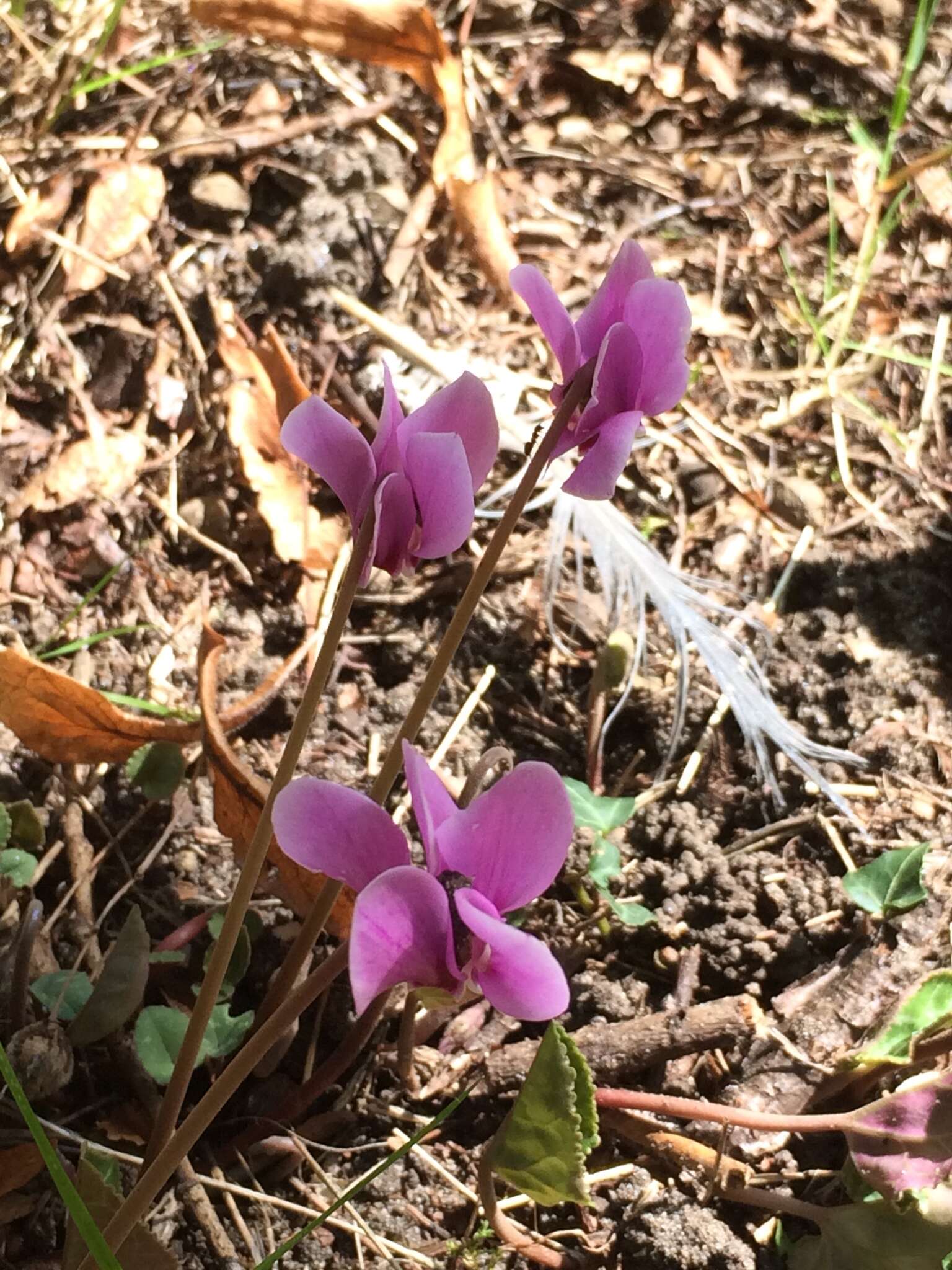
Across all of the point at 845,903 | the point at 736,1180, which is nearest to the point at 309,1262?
the point at 736,1180

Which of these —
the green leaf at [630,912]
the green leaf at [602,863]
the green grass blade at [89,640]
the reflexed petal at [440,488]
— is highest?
the reflexed petal at [440,488]

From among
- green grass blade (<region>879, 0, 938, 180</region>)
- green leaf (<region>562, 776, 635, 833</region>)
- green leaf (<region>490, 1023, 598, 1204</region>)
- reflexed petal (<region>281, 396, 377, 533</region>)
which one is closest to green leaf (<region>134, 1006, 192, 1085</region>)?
green leaf (<region>490, 1023, 598, 1204</region>)

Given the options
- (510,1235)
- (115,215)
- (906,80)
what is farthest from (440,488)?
(906,80)

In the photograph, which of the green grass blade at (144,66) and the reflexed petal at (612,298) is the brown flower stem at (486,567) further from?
the green grass blade at (144,66)

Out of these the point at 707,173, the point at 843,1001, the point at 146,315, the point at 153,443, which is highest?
the point at 707,173

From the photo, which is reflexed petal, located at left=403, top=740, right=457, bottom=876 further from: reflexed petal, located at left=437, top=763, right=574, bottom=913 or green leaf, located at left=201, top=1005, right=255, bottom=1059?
green leaf, located at left=201, top=1005, right=255, bottom=1059

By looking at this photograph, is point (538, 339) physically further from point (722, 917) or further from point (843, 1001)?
point (843, 1001)

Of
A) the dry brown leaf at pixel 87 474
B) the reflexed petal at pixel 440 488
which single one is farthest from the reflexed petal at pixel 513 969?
the dry brown leaf at pixel 87 474

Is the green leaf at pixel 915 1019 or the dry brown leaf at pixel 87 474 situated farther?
the dry brown leaf at pixel 87 474
